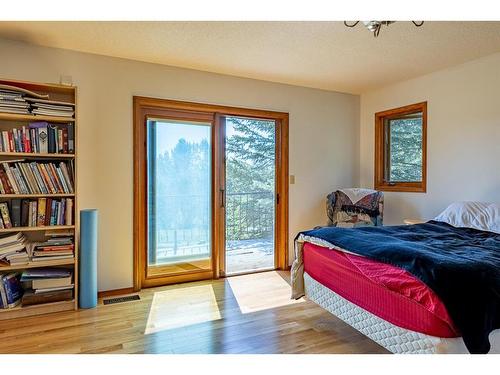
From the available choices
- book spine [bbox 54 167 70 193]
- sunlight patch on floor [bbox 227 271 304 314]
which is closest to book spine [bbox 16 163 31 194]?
book spine [bbox 54 167 70 193]

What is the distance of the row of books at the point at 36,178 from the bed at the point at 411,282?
2075 mm

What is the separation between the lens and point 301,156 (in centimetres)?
409

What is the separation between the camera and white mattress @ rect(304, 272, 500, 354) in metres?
1.56

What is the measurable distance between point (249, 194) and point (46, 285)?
2.21 meters

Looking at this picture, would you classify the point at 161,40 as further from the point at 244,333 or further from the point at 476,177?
the point at 476,177

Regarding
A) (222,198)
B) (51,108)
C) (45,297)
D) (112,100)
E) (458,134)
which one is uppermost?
(112,100)

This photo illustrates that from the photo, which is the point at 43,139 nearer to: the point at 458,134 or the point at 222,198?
the point at 222,198

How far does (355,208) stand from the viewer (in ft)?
12.6

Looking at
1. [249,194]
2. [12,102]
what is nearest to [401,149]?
[249,194]

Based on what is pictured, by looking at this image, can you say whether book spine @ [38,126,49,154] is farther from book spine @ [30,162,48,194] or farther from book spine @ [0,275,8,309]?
book spine @ [0,275,8,309]

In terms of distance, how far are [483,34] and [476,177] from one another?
1.33m

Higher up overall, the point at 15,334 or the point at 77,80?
the point at 77,80

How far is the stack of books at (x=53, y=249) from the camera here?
2.65m
